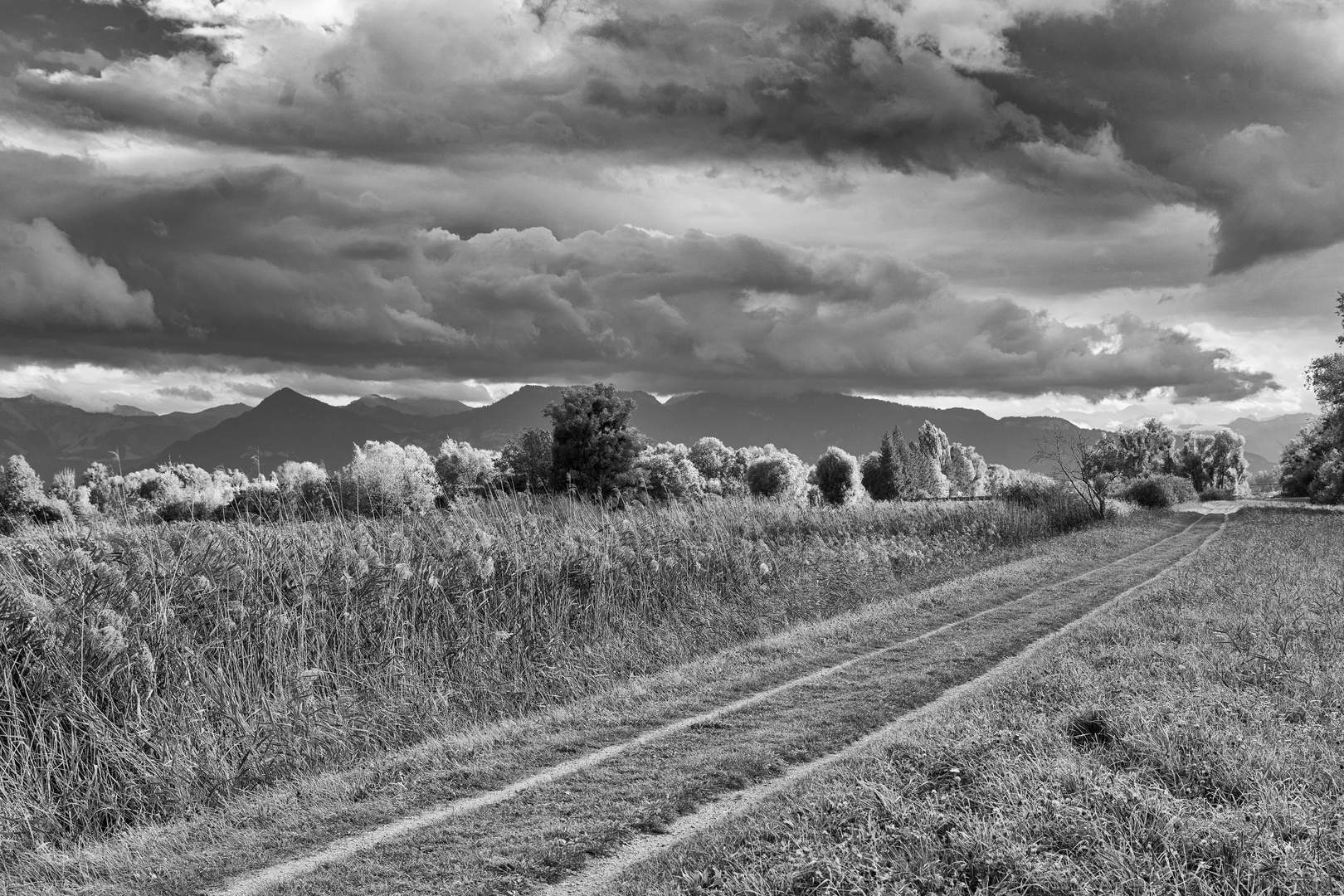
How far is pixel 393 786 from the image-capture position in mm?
7266

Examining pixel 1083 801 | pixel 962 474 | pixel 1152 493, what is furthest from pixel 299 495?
pixel 962 474

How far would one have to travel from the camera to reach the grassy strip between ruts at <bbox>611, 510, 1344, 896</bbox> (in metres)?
4.81

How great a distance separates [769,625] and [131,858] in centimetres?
954

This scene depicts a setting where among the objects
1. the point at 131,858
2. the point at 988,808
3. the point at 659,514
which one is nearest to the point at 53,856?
the point at 131,858

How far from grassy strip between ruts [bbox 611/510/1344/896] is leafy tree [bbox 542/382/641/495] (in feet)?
148

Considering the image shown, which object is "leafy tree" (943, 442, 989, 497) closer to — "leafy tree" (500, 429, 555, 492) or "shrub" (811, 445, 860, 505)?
"shrub" (811, 445, 860, 505)

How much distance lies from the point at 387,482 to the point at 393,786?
50.7 ft

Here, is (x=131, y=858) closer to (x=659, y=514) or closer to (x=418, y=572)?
(x=418, y=572)

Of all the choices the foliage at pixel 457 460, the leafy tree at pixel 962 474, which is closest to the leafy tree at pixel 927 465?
the leafy tree at pixel 962 474

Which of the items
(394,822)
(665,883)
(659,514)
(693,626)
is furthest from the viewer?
(659,514)

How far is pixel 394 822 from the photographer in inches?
259

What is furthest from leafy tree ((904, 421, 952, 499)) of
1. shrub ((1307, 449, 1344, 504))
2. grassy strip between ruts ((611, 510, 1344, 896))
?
grassy strip between ruts ((611, 510, 1344, 896))

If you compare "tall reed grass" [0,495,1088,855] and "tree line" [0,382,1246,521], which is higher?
"tree line" [0,382,1246,521]

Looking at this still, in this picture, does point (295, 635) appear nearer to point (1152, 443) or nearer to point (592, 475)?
point (592, 475)
